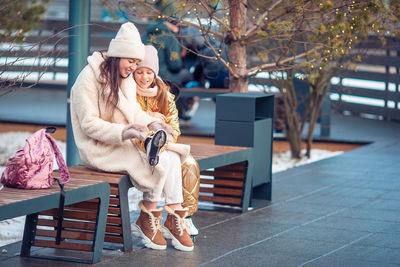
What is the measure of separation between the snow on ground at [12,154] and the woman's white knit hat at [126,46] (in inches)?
64.1

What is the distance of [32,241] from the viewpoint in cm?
454

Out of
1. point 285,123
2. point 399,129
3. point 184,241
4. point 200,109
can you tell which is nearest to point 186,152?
point 184,241

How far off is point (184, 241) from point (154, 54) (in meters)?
1.23

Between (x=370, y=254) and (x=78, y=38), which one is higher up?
(x=78, y=38)

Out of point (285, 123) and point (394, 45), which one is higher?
point (394, 45)

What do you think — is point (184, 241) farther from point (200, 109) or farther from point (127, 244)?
point (200, 109)

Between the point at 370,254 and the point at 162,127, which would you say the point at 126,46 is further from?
the point at 370,254

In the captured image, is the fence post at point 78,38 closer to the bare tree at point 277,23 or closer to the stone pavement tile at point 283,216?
the bare tree at point 277,23

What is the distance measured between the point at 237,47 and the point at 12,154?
4444mm

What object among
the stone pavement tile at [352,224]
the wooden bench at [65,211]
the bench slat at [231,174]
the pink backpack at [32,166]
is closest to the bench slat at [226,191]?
the bench slat at [231,174]

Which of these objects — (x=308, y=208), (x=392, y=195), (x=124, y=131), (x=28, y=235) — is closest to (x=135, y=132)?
(x=124, y=131)

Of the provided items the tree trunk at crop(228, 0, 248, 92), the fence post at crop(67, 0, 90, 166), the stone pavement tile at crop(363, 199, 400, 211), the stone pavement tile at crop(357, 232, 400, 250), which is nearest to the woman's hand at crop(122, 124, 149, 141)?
the stone pavement tile at crop(357, 232, 400, 250)

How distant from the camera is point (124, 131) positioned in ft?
14.7

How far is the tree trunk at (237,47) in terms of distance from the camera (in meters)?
6.54
